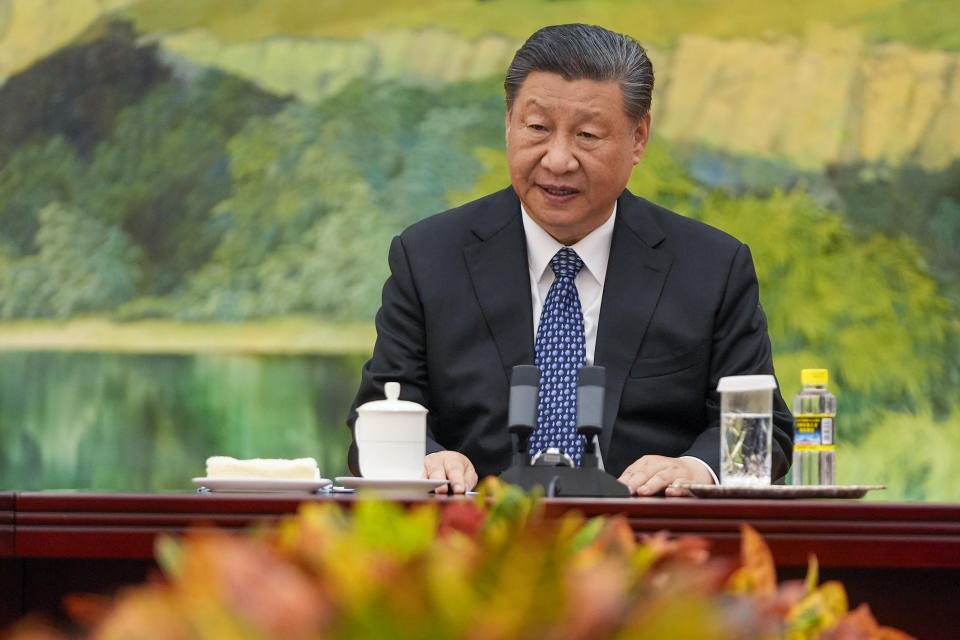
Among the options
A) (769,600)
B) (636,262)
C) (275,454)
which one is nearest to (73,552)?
(769,600)

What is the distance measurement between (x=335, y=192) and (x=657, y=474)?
3212 millimetres

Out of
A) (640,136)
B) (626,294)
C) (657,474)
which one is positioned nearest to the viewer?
(657,474)

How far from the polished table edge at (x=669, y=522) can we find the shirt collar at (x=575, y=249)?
44.1 inches

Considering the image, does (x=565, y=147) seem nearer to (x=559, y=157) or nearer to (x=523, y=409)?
(x=559, y=157)

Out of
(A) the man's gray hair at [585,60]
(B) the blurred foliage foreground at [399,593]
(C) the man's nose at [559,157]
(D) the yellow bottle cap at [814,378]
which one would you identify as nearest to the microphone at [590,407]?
(D) the yellow bottle cap at [814,378]

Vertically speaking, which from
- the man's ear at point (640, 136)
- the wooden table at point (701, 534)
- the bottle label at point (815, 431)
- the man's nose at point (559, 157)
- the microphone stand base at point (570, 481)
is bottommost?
the wooden table at point (701, 534)

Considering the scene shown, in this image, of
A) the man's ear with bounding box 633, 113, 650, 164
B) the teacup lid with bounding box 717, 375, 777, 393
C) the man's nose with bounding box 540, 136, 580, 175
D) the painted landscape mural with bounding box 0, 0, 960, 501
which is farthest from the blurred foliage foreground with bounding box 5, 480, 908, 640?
the painted landscape mural with bounding box 0, 0, 960, 501

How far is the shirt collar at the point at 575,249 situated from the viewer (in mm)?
2553

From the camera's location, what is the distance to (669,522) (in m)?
1.43

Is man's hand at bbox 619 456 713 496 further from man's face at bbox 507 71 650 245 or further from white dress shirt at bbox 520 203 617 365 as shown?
man's face at bbox 507 71 650 245

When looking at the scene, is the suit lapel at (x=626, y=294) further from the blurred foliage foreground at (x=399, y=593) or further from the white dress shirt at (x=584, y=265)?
the blurred foliage foreground at (x=399, y=593)

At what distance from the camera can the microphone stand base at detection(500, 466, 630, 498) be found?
1.63m

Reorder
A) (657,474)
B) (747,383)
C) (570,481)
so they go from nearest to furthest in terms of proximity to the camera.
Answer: (570,481), (747,383), (657,474)

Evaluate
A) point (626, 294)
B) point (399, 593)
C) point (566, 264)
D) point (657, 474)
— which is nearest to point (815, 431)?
point (657, 474)
